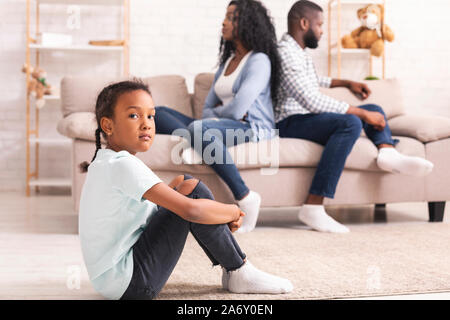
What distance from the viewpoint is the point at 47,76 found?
390 cm

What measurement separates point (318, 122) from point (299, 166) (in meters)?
0.21

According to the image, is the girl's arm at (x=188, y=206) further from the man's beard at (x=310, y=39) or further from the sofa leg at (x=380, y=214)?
the sofa leg at (x=380, y=214)

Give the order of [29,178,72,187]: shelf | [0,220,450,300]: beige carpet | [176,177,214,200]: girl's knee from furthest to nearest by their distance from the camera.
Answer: [29,178,72,187]: shelf
[0,220,450,300]: beige carpet
[176,177,214,200]: girl's knee

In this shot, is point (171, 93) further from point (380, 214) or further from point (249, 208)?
point (380, 214)

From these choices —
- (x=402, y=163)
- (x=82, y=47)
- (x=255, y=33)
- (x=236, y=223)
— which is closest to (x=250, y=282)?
(x=236, y=223)

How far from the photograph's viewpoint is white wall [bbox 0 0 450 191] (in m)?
3.87

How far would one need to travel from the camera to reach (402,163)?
2.36m

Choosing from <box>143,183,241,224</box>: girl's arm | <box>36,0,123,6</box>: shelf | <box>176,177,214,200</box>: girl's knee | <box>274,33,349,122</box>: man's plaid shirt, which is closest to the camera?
<box>143,183,241,224</box>: girl's arm

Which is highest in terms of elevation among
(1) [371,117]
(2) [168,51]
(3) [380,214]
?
(2) [168,51]

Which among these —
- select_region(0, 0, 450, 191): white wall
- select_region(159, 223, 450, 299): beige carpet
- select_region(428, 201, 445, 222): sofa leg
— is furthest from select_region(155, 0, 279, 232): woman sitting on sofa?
select_region(0, 0, 450, 191): white wall

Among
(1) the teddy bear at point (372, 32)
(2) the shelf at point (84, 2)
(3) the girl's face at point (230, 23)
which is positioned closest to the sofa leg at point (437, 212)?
(3) the girl's face at point (230, 23)

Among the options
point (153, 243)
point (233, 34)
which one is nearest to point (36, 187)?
point (233, 34)

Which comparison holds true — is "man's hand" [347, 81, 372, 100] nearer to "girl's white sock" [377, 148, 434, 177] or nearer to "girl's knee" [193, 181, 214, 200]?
"girl's white sock" [377, 148, 434, 177]

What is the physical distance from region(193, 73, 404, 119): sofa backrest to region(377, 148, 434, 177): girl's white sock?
0.57 metres
